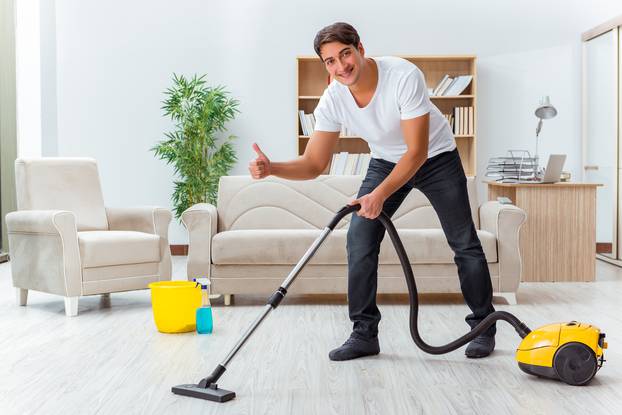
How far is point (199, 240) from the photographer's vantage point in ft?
13.5

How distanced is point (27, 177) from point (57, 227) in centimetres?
61

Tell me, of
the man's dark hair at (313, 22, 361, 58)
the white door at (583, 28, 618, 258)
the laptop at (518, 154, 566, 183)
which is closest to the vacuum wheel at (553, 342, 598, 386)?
the man's dark hair at (313, 22, 361, 58)

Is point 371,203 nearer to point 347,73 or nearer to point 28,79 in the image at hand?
point 347,73

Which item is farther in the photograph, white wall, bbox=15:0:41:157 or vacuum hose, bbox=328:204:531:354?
white wall, bbox=15:0:41:157

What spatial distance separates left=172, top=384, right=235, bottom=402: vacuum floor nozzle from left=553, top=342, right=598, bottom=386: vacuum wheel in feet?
3.29

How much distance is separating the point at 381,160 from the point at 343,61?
0.49m

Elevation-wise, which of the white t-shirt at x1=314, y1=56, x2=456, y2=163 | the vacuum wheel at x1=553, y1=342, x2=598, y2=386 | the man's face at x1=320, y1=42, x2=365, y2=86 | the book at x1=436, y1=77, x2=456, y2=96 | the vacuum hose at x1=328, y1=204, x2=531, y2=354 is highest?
the book at x1=436, y1=77, x2=456, y2=96

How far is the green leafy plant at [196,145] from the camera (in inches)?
252

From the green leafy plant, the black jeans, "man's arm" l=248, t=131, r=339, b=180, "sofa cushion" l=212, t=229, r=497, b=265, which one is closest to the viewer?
"man's arm" l=248, t=131, r=339, b=180

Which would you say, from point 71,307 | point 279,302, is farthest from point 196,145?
point 279,302

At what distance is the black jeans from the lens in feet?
9.25

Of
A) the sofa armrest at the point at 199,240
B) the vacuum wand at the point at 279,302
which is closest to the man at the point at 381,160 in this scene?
the vacuum wand at the point at 279,302

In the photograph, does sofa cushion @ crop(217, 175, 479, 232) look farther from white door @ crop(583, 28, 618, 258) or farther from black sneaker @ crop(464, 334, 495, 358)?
white door @ crop(583, 28, 618, 258)

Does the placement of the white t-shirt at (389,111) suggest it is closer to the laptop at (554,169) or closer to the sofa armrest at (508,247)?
the sofa armrest at (508,247)
